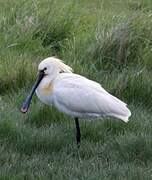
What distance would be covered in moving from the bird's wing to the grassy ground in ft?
0.98

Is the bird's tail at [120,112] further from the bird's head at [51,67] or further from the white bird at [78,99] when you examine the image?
the bird's head at [51,67]

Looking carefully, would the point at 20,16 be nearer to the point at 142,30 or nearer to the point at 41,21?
the point at 41,21

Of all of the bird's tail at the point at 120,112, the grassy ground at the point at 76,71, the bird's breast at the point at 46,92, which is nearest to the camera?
the grassy ground at the point at 76,71

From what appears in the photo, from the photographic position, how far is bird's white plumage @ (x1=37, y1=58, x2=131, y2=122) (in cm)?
596

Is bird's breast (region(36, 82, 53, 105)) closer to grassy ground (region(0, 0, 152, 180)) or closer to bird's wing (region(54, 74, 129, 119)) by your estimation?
bird's wing (region(54, 74, 129, 119))

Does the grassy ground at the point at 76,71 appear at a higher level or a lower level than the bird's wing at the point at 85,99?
lower

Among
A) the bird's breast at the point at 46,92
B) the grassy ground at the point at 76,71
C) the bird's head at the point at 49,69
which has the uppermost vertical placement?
the bird's head at the point at 49,69

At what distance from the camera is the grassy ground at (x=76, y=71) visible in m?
5.55

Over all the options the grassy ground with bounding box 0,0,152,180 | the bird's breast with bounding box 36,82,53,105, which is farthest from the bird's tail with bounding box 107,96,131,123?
the bird's breast with bounding box 36,82,53,105

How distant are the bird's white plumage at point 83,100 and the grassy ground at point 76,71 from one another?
268 mm

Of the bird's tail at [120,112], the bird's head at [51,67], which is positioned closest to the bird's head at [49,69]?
the bird's head at [51,67]

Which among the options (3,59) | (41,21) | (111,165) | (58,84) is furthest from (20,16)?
(111,165)

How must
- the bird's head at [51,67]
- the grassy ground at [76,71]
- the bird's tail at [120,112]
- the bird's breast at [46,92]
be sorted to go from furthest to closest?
the bird's head at [51,67] < the bird's breast at [46,92] < the bird's tail at [120,112] < the grassy ground at [76,71]

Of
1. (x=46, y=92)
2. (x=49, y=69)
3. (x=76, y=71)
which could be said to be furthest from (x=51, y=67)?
(x=76, y=71)
